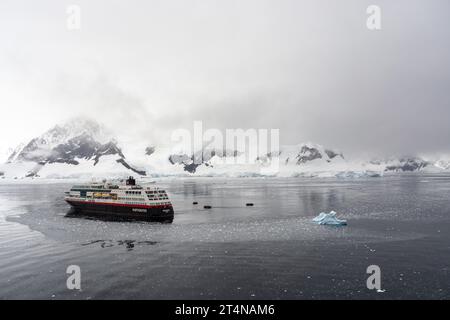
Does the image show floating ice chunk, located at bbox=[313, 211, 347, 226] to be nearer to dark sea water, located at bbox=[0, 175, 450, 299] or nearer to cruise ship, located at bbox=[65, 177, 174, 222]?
dark sea water, located at bbox=[0, 175, 450, 299]

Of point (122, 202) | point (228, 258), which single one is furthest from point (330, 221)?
point (122, 202)

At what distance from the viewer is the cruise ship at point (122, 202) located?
76062 mm

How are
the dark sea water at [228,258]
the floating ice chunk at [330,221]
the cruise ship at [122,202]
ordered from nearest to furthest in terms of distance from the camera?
the dark sea water at [228,258] < the floating ice chunk at [330,221] < the cruise ship at [122,202]

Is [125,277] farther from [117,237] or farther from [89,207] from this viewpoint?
[89,207]

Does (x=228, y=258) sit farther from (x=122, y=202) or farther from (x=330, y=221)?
(x=122, y=202)

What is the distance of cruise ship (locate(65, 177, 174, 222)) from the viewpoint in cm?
7606

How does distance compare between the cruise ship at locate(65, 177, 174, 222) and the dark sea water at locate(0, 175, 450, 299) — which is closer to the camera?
the dark sea water at locate(0, 175, 450, 299)

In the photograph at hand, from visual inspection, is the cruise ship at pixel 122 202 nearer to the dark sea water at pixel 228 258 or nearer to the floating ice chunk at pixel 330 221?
the dark sea water at pixel 228 258

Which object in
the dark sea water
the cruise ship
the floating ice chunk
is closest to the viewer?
the dark sea water

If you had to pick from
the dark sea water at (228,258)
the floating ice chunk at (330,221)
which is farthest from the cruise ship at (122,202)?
the floating ice chunk at (330,221)

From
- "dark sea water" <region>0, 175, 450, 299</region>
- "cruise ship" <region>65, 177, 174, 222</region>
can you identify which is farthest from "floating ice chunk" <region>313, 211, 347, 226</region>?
"cruise ship" <region>65, 177, 174, 222</region>

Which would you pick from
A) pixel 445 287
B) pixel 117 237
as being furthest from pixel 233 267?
pixel 117 237
